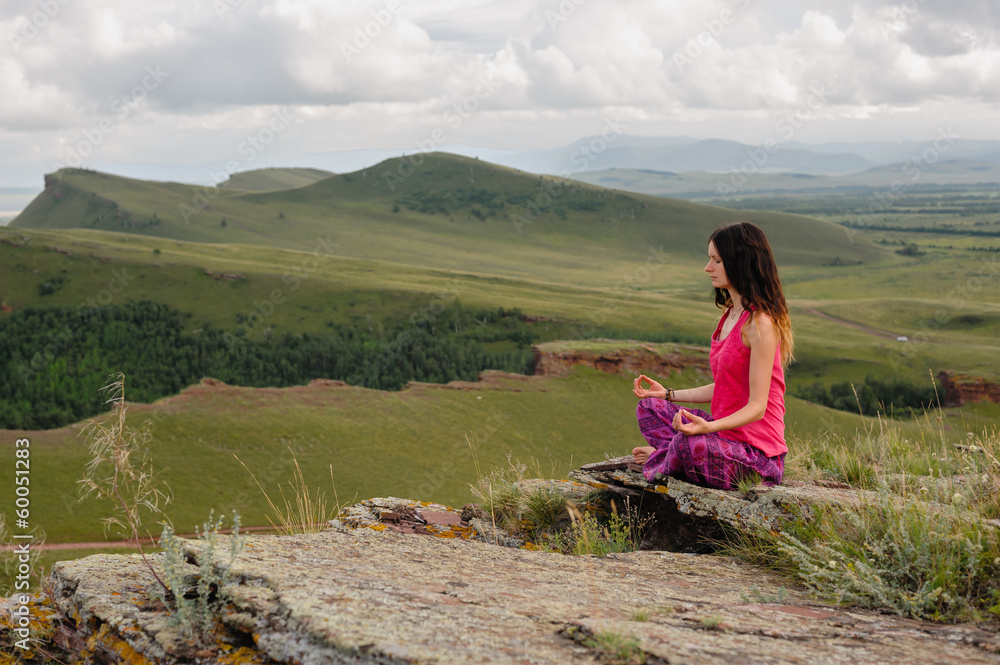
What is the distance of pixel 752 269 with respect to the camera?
559 centimetres

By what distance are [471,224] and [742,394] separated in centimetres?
17651

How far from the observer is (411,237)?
6575 inches

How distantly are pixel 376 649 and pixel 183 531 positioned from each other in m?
25.2

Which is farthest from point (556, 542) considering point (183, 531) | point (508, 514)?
point (183, 531)

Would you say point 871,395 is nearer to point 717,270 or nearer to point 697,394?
point 697,394

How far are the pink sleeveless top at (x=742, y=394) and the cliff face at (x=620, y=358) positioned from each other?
127 ft

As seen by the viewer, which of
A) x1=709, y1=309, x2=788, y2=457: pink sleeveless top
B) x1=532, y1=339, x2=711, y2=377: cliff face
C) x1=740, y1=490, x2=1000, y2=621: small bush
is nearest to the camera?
x1=740, y1=490, x2=1000, y2=621: small bush

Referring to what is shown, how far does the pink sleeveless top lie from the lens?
18.7 ft

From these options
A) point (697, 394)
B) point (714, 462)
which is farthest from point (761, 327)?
point (697, 394)

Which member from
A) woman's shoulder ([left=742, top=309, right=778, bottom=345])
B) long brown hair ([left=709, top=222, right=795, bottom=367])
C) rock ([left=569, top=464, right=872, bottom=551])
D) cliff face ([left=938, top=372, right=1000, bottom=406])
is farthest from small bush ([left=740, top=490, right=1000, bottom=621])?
cliff face ([left=938, top=372, right=1000, bottom=406])

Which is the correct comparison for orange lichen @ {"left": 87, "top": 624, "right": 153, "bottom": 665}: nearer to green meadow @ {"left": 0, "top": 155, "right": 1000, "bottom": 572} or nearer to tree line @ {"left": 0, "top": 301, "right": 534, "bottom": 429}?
green meadow @ {"left": 0, "top": 155, "right": 1000, "bottom": 572}

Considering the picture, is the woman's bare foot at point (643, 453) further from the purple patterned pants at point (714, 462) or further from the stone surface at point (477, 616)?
the stone surface at point (477, 616)

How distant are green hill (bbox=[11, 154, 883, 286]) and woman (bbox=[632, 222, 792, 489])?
12442 cm

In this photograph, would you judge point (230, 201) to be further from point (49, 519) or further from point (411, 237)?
point (49, 519)
